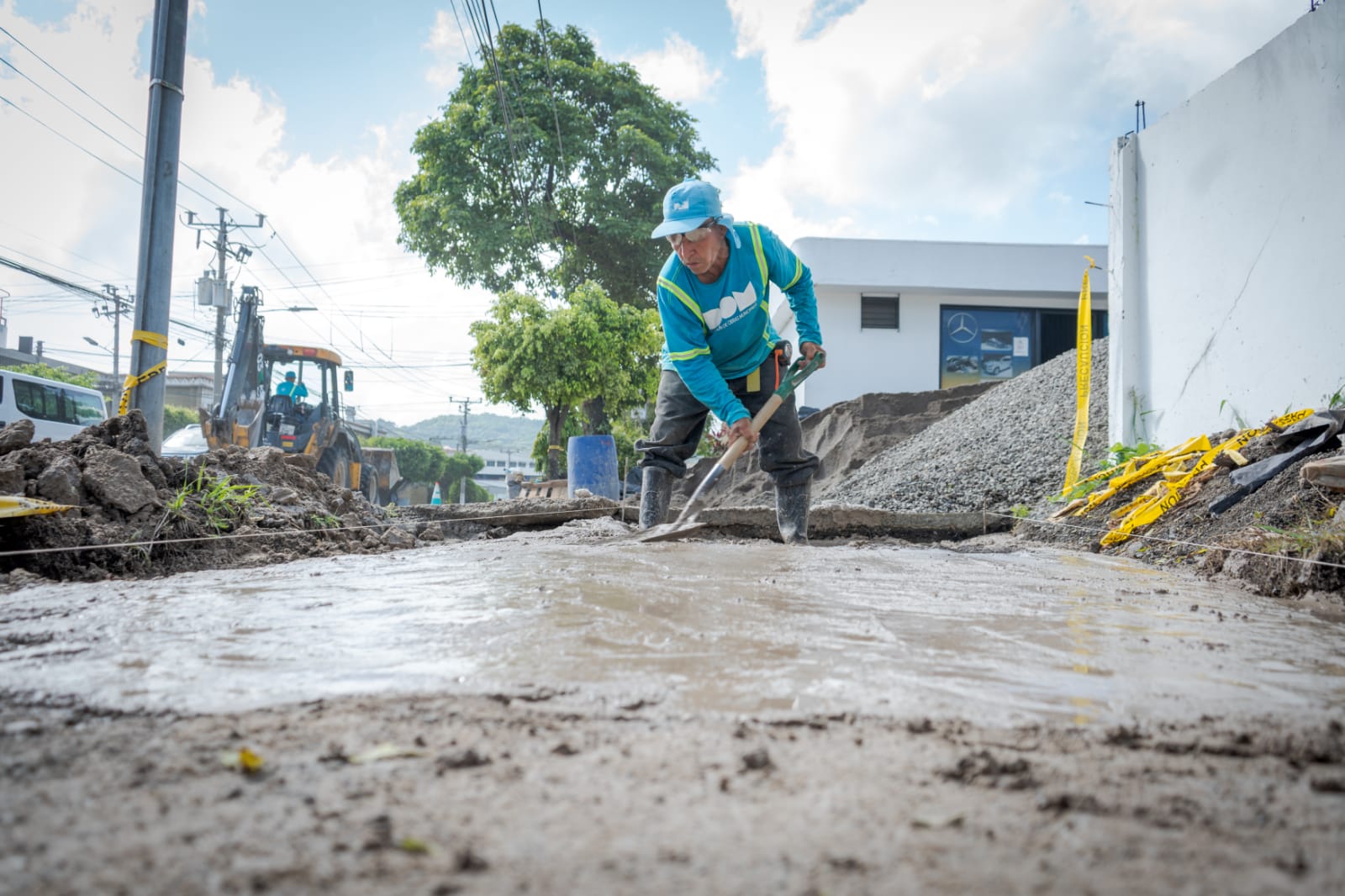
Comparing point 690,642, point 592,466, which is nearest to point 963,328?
point 592,466

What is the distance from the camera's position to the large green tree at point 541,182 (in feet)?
64.8

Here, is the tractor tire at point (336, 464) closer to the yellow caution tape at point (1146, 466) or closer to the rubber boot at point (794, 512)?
the rubber boot at point (794, 512)

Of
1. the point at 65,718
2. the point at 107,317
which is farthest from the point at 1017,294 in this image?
the point at 107,317

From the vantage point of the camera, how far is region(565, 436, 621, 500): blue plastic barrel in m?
9.75

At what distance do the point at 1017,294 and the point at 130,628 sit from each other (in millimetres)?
16239

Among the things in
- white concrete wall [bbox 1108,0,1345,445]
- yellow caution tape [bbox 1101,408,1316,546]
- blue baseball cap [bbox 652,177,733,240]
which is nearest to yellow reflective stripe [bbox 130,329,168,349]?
blue baseball cap [bbox 652,177,733,240]

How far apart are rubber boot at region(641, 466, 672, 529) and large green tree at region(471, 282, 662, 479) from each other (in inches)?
382

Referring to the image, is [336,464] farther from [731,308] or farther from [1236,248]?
[1236,248]

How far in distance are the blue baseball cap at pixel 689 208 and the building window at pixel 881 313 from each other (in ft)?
41.8

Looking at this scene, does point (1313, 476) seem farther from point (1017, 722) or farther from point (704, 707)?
point (704, 707)

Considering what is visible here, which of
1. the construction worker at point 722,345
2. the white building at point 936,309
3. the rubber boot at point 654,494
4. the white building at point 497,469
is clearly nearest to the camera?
the construction worker at point 722,345

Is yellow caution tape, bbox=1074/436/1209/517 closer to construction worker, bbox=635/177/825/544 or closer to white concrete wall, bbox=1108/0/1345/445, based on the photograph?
white concrete wall, bbox=1108/0/1345/445

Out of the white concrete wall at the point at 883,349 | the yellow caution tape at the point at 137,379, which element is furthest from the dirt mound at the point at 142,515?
the white concrete wall at the point at 883,349

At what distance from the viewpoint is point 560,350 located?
1377 centimetres
